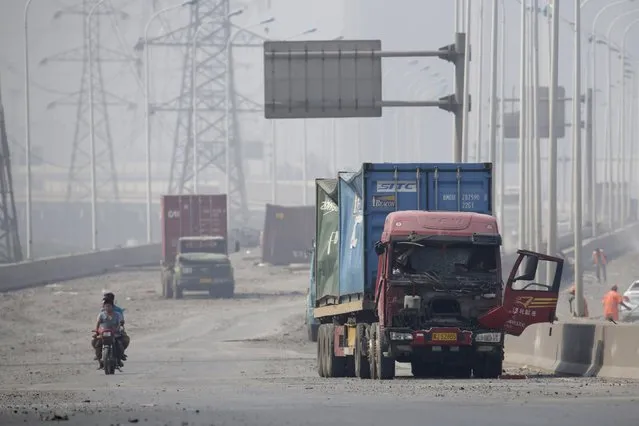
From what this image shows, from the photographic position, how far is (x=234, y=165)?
125188 mm

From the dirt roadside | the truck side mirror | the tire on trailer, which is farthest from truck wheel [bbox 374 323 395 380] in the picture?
the tire on trailer

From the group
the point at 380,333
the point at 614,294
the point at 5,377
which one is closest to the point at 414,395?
the point at 380,333

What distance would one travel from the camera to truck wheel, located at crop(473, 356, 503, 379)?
24.1 m

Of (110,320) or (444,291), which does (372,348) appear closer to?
(444,291)

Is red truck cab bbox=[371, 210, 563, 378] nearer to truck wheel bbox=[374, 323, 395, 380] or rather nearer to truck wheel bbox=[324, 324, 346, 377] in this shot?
truck wheel bbox=[374, 323, 395, 380]

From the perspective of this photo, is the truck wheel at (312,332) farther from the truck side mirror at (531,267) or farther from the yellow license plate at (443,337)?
the truck side mirror at (531,267)

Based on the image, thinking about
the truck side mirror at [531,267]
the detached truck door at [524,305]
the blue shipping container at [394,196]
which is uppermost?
the blue shipping container at [394,196]

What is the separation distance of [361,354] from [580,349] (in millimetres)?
3559

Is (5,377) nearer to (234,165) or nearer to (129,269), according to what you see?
(129,269)

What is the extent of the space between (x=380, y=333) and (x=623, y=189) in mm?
110515

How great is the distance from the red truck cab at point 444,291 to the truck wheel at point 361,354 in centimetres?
106

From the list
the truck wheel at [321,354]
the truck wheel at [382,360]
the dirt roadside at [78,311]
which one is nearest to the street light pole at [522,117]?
the dirt roadside at [78,311]

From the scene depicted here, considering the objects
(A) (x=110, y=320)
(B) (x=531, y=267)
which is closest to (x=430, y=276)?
(B) (x=531, y=267)

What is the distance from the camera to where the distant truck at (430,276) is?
23422 millimetres
